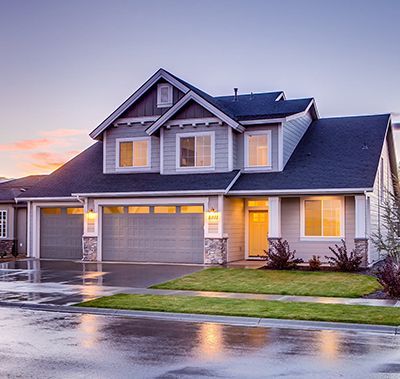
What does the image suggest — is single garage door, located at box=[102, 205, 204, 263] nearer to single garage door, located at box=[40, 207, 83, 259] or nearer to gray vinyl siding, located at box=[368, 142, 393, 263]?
single garage door, located at box=[40, 207, 83, 259]

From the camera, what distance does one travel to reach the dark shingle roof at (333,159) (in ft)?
77.3

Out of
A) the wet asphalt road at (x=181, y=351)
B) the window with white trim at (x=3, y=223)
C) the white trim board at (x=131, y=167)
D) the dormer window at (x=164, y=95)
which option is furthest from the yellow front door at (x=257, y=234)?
the wet asphalt road at (x=181, y=351)

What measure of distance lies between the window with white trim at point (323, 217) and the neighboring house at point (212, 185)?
4 cm

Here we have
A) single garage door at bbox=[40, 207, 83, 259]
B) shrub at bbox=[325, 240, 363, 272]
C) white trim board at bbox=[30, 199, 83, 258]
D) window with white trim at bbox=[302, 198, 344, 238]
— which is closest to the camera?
shrub at bbox=[325, 240, 363, 272]

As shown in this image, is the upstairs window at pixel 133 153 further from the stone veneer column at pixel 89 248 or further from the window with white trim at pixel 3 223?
the window with white trim at pixel 3 223

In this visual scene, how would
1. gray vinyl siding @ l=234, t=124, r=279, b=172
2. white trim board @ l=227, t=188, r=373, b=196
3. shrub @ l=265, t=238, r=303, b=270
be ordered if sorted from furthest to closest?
1. gray vinyl siding @ l=234, t=124, r=279, b=172
2. shrub @ l=265, t=238, r=303, b=270
3. white trim board @ l=227, t=188, r=373, b=196

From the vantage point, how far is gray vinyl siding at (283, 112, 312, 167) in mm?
25969

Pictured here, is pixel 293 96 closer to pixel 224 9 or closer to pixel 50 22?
pixel 224 9

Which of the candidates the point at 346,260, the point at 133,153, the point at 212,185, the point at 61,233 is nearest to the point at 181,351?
the point at 346,260

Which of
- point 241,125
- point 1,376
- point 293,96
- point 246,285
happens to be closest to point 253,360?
point 1,376

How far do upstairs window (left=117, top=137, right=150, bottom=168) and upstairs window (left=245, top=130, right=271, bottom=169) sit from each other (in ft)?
16.1

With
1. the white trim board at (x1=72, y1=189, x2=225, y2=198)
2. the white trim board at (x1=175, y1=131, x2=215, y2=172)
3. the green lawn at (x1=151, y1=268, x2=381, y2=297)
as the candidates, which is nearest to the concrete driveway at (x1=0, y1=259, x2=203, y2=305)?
the green lawn at (x1=151, y1=268, x2=381, y2=297)

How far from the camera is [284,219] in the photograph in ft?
81.8

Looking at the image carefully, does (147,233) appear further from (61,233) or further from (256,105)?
(256,105)
